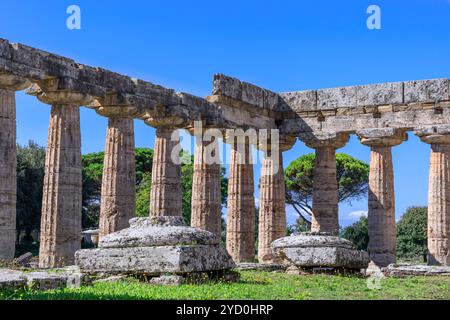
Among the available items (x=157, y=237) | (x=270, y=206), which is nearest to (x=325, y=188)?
(x=270, y=206)

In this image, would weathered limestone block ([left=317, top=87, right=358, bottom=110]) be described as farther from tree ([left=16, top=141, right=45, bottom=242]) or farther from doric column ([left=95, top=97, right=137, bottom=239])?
tree ([left=16, top=141, right=45, bottom=242])

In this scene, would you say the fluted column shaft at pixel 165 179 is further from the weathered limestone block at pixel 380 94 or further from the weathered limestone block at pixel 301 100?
the weathered limestone block at pixel 380 94

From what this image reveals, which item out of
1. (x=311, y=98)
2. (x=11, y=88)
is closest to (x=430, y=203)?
(x=311, y=98)

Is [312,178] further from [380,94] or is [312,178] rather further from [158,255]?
[158,255]

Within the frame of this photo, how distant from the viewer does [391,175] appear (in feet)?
130

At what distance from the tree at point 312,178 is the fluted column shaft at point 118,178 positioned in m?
45.4

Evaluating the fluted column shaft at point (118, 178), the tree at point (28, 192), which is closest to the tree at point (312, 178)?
the tree at point (28, 192)

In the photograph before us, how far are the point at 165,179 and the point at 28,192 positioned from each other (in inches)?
1244

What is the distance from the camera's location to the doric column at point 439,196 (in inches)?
1465

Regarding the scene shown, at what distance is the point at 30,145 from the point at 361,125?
40.6 m

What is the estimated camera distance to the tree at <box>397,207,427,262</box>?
64438mm

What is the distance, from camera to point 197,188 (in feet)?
123

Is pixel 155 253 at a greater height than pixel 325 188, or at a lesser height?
lesser
